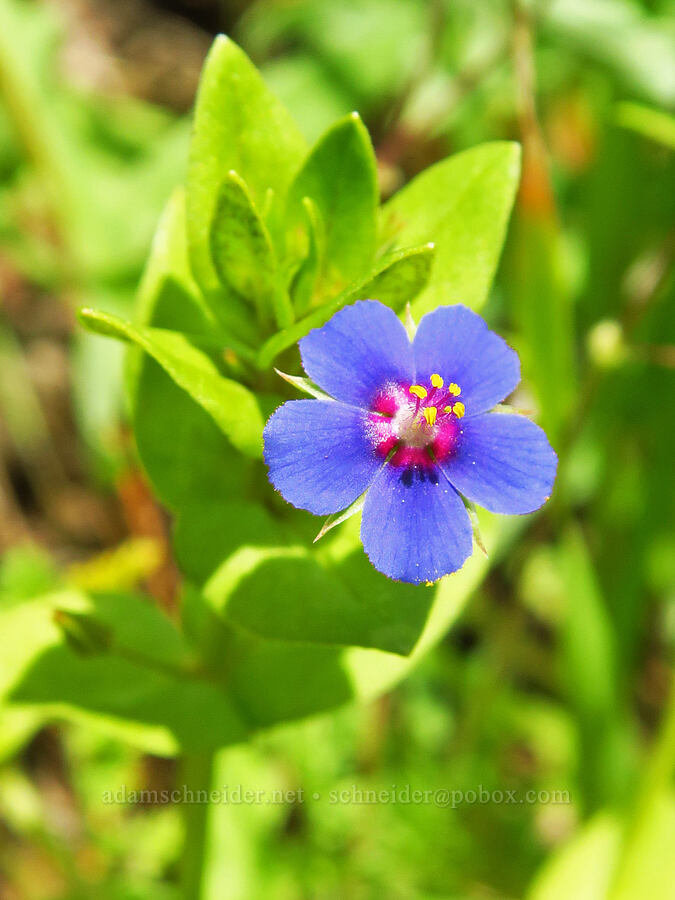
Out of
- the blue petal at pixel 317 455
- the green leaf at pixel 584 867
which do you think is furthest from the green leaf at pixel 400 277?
the green leaf at pixel 584 867

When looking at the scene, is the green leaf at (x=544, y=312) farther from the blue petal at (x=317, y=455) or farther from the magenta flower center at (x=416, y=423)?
the blue petal at (x=317, y=455)

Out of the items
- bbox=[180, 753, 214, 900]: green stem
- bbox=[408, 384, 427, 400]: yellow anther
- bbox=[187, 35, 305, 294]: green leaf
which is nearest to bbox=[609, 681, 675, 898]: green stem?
bbox=[180, 753, 214, 900]: green stem

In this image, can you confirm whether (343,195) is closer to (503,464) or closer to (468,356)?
(468,356)

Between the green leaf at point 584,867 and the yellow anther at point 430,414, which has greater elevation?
the yellow anther at point 430,414

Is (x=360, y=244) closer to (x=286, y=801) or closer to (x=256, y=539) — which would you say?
(x=256, y=539)

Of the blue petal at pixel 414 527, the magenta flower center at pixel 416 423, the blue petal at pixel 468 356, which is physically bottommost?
the blue petal at pixel 414 527
